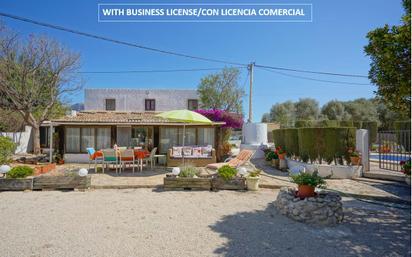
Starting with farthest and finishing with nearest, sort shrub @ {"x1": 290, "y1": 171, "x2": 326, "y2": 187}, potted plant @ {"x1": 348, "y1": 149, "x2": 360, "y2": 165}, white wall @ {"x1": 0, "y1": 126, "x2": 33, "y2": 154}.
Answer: white wall @ {"x1": 0, "y1": 126, "x2": 33, "y2": 154}, potted plant @ {"x1": 348, "y1": 149, "x2": 360, "y2": 165}, shrub @ {"x1": 290, "y1": 171, "x2": 326, "y2": 187}

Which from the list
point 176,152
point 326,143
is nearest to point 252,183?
point 326,143

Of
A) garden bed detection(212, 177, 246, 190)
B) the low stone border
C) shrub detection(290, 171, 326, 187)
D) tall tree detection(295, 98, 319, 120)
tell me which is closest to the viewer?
the low stone border

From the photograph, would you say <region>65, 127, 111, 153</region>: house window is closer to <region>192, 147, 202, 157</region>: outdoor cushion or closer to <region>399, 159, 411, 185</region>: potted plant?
<region>192, 147, 202, 157</region>: outdoor cushion

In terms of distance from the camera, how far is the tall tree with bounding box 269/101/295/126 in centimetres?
4800

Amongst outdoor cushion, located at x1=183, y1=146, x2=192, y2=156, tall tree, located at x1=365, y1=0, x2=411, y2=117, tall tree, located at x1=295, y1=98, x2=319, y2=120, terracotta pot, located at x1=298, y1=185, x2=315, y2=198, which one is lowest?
terracotta pot, located at x1=298, y1=185, x2=315, y2=198

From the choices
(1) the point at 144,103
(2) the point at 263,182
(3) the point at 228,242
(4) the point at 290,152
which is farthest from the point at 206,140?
(1) the point at 144,103

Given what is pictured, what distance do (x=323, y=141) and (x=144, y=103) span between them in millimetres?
20313

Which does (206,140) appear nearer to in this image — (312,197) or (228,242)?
(312,197)

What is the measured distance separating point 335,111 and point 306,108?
7.63 metres

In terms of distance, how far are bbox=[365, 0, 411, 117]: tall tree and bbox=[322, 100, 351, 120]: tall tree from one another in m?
38.5

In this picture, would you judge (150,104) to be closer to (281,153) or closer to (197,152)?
(197,152)

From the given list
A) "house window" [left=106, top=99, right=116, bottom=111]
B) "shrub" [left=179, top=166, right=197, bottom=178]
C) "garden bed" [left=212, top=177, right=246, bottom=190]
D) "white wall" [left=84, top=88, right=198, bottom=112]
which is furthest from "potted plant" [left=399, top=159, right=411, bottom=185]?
"house window" [left=106, top=99, right=116, bottom=111]

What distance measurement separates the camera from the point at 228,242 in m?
4.16

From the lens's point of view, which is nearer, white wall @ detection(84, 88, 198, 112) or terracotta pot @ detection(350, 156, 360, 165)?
terracotta pot @ detection(350, 156, 360, 165)
